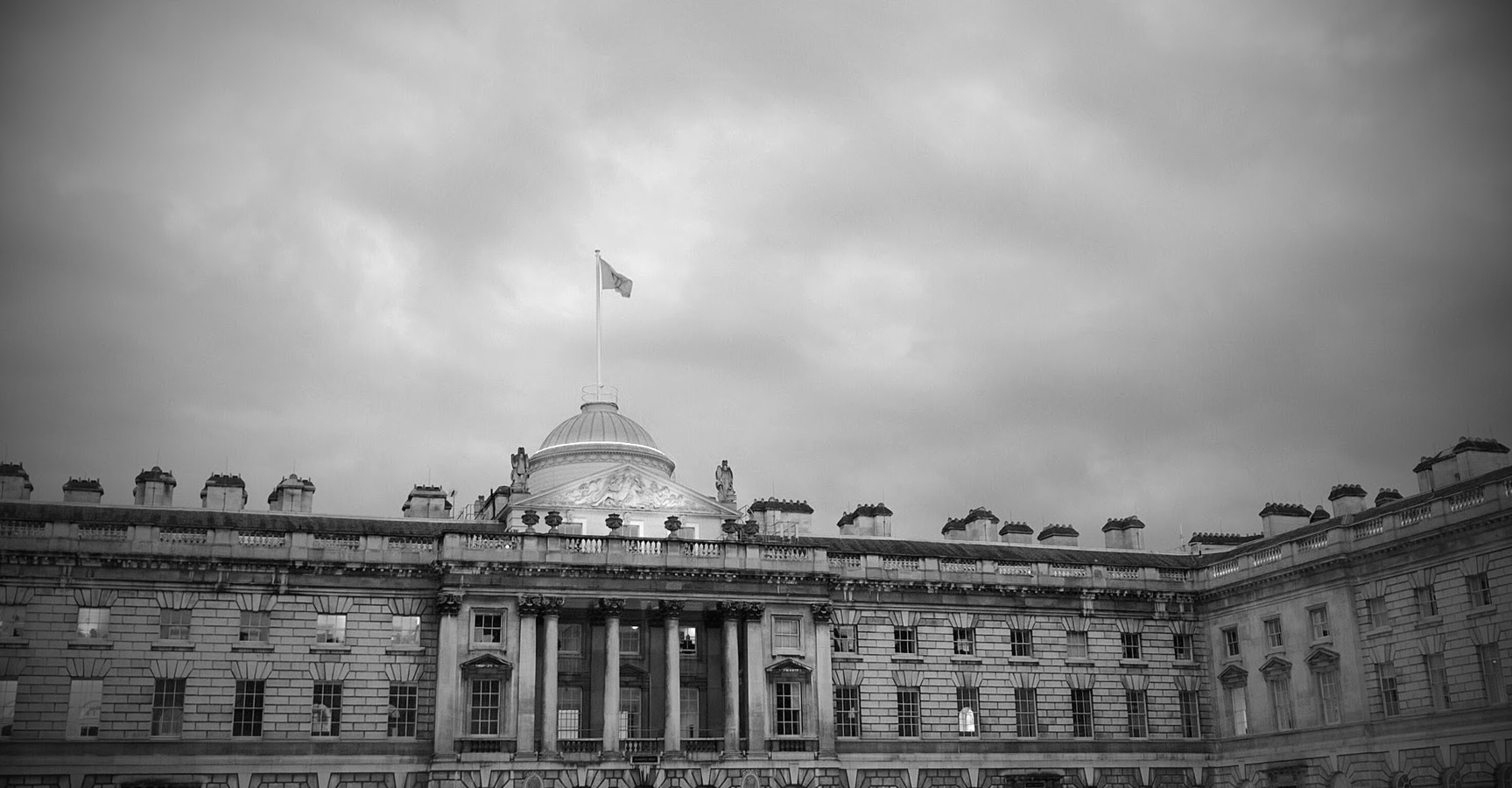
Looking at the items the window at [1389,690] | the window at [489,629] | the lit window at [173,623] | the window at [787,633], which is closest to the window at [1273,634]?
the window at [1389,690]

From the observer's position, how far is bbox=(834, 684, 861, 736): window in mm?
65312

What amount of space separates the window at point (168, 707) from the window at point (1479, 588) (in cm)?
4738

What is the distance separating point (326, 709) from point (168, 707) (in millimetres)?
5710

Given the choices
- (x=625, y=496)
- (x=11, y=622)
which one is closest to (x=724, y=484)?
(x=625, y=496)

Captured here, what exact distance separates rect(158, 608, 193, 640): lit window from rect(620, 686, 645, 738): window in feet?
56.4

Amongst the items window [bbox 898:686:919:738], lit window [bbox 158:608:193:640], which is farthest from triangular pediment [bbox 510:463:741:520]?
lit window [bbox 158:608:193:640]

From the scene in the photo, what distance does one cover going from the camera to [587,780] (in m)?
60.3

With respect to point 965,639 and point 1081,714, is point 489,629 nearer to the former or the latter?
point 965,639

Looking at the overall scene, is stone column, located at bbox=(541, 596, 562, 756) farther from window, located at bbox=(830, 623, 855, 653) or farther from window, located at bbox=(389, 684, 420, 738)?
window, located at bbox=(830, 623, 855, 653)

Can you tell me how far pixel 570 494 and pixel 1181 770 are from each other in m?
29.4

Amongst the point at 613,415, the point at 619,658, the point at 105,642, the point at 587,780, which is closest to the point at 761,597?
the point at 619,658

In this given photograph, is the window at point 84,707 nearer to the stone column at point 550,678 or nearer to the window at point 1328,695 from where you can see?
the stone column at point 550,678

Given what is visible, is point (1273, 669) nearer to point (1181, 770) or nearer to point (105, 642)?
point (1181, 770)

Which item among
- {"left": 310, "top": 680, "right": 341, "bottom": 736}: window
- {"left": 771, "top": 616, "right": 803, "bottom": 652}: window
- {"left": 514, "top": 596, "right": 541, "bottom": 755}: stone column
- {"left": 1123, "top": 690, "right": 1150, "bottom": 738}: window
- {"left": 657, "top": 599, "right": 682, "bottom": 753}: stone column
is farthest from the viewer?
{"left": 1123, "top": 690, "right": 1150, "bottom": 738}: window
